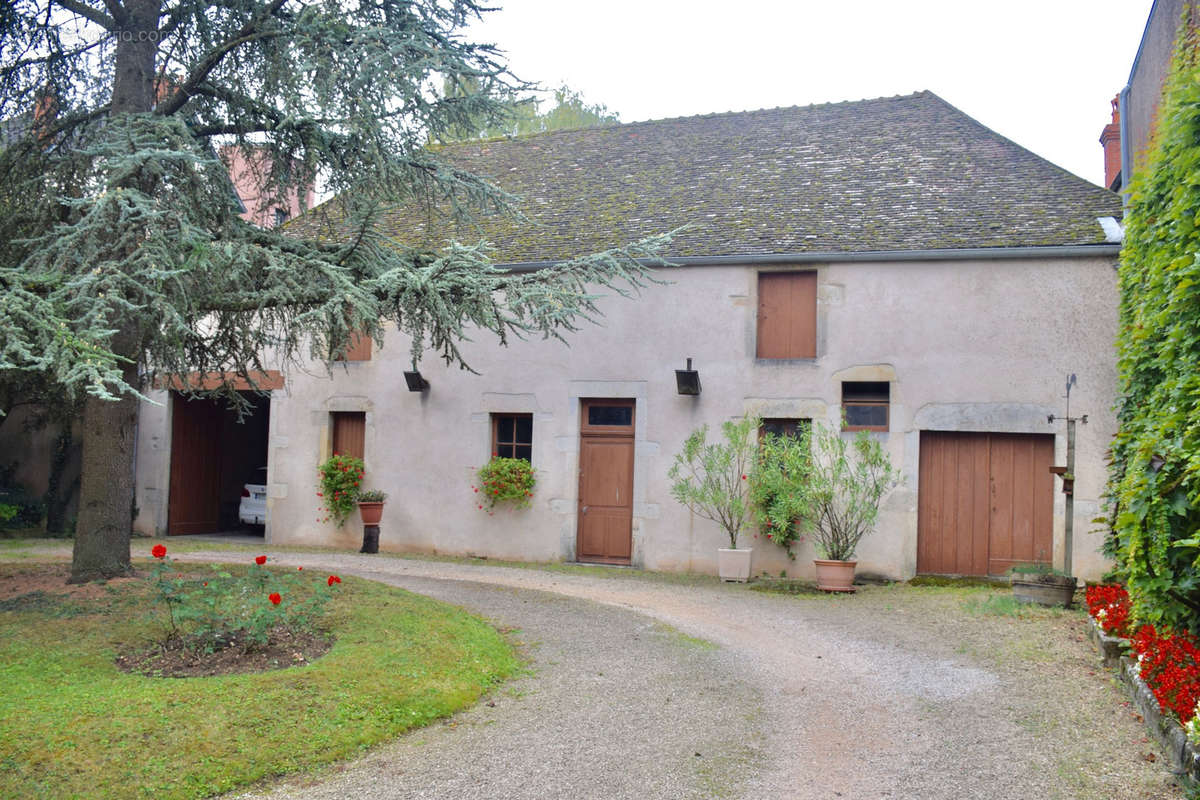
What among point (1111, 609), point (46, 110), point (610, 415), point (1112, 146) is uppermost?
point (1112, 146)

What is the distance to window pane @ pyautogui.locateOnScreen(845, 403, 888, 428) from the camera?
11836mm

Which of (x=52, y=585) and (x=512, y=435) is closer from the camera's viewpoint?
(x=52, y=585)

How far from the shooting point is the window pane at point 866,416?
1184cm

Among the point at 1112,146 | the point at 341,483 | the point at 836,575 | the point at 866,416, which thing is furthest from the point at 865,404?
the point at 341,483

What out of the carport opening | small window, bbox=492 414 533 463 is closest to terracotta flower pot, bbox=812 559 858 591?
small window, bbox=492 414 533 463

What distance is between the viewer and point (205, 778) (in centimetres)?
429

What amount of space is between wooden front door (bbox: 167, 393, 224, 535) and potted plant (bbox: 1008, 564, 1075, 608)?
1198cm

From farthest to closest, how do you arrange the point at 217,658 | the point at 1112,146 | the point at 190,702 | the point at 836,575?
1. the point at 1112,146
2. the point at 836,575
3. the point at 217,658
4. the point at 190,702

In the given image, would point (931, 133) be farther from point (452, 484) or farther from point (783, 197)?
point (452, 484)

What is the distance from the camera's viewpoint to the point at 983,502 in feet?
37.9

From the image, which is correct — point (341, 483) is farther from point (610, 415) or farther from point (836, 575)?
point (836, 575)

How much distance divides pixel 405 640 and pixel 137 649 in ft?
5.44

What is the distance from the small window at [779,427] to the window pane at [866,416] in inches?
19.6

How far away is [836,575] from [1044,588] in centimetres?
223
